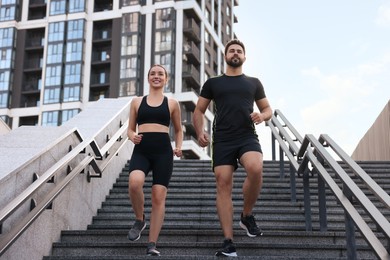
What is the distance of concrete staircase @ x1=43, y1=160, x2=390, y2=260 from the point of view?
4.99 m

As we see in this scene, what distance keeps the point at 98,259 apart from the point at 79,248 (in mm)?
639

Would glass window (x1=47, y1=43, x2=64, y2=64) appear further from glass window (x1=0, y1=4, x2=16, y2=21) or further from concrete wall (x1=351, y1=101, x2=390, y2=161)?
concrete wall (x1=351, y1=101, x2=390, y2=161)

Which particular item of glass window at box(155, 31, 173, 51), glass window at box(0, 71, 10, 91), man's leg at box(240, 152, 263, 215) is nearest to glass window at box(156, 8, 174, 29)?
glass window at box(155, 31, 173, 51)

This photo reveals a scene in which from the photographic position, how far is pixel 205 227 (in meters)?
5.84

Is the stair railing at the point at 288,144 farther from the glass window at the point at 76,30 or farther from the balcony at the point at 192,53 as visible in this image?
Result: the glass window at the point at 76,30

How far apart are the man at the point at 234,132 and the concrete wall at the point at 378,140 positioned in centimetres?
617

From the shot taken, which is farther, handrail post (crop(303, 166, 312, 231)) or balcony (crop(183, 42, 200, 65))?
balcony (crop(183, 42, 200, 65))

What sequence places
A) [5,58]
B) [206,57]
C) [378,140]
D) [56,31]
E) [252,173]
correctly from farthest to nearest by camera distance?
1. [5,58]
2. [56,31]
3. [206,57]
4. [378,140]
5. [252,173]

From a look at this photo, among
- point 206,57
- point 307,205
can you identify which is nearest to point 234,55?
point 307,205

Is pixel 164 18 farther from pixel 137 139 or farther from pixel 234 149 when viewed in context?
pixel 234 149

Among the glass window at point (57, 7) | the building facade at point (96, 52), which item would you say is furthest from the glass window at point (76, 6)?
the glass window at point (57, 7)

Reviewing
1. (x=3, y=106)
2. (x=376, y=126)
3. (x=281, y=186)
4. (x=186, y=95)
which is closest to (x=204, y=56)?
(x=186, y=95)

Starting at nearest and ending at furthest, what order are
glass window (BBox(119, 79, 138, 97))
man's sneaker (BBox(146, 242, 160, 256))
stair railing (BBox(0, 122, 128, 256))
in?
stair railing (BBox(0, 122, 128, 256)) → man's sneaker (BBox(146, 242, 160, 256)) → glass window (BBox(119, 79, 138, 97))

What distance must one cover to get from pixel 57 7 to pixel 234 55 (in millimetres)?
52033
